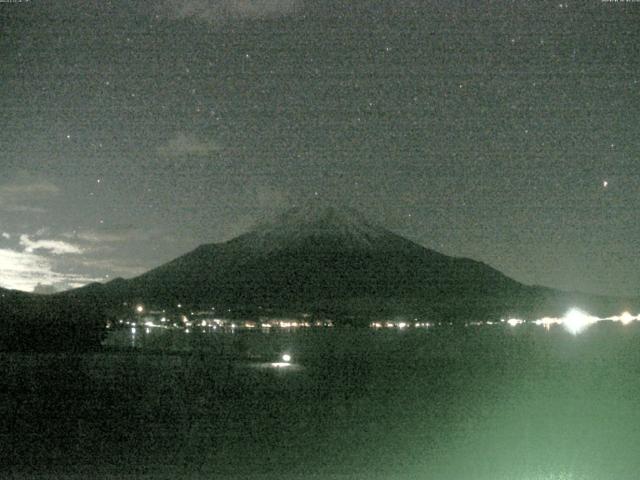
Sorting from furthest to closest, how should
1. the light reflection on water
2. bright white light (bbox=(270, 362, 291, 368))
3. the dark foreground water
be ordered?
bright white light (bbox=(270, 362, 291, 368)) < the light reflection on water < the dark foreground water

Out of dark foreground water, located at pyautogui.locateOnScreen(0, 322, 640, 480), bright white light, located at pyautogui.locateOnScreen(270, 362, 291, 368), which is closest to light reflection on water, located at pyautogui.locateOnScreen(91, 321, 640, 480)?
dark foreground water, located at pyautogui.locateOnScreen(0, 322, 640, 480)

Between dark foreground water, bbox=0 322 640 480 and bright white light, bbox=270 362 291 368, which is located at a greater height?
bright white light, bbox=270 362 291 368

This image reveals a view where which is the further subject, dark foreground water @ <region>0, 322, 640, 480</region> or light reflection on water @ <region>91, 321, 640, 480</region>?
light reflection on water @ <region>91, 321, 640, 480</region>

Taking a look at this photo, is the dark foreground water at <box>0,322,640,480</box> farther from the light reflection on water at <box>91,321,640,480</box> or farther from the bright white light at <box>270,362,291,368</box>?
the bright white light at <box>270,362,291,368</box>

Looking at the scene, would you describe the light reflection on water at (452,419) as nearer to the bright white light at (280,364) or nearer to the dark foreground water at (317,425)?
the dark foreground water at (317,425)

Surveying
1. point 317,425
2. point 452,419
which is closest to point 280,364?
point 452,419

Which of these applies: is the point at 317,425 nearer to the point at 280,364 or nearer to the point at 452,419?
the point at 452,419

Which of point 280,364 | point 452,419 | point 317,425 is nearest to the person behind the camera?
point 317,425

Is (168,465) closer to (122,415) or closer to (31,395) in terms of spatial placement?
(122,415)
